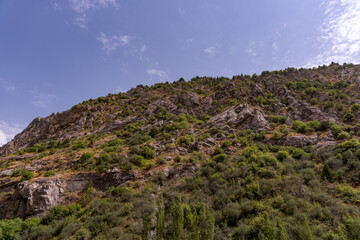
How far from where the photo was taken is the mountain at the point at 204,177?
1064cm

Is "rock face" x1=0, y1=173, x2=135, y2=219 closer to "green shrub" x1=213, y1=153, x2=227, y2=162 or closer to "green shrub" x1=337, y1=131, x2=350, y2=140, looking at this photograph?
"green shrub" x1=213, y1=153, x2=227, y2=162

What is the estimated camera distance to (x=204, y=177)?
658 inches

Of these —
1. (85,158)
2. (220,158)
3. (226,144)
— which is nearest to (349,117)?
(226,144)

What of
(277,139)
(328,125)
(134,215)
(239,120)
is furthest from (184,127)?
(328,125)

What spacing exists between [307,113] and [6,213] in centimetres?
4277

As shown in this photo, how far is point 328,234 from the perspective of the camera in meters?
8.95

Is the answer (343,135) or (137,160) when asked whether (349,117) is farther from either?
(137,160)

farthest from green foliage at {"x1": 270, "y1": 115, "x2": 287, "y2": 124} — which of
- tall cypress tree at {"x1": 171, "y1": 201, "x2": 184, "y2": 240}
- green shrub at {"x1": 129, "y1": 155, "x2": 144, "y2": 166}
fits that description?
tall cypress tree at {"x1": 171, "y1": 201, "x2": 184, "y2": 240}

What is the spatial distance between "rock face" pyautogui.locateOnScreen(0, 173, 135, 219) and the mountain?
0.09 m

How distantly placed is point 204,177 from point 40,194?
51.7 feet

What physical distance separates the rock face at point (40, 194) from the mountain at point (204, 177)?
0.29 ft

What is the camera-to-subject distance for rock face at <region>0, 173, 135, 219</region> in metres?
13.3

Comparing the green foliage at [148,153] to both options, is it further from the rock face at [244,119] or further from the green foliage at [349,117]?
the green foliage at [349,117]

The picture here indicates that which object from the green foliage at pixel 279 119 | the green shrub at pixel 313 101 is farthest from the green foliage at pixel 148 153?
the green shrub at pixel 313 101
